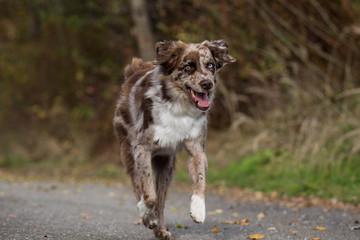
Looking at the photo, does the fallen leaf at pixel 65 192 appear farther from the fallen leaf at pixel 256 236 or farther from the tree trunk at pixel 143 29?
the tree trunk at pixel 143 29

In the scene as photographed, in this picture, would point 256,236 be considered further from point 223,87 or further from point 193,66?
point 223,87

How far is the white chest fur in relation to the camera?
5.95 m

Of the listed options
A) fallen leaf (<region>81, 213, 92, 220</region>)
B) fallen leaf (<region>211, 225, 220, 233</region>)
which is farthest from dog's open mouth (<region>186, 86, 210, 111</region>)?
fallen leaf (<region>81, 213, 92, 220</region>)

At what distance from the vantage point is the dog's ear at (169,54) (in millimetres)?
6168

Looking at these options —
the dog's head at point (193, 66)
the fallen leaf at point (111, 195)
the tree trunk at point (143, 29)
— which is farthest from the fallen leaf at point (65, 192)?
the tree trunk at point (143, 29)

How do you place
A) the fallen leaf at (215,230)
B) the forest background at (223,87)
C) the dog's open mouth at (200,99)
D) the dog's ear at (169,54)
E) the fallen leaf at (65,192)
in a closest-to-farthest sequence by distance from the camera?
the dog's open mouth at (200,99) < the dog's ear at (169,54) < the fallen leaf at (215,230) < the forest background at (223,87) < the fallen leaf at (65,192)

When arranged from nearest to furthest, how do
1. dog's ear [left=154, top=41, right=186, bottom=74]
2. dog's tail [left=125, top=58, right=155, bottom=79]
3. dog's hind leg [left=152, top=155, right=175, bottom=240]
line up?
dog's ear [left=154, top=41, right=186, bottom=74]
dog's hind leg [left=152, top=155, right=175, bottom=240]
dog's tail [left=125, top=58, right=155, bottom=79]

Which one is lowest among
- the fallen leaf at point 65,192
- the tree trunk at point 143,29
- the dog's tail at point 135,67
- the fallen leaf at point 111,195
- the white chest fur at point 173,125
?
the fallen leaf at point 111,195

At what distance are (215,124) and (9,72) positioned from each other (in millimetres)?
11940

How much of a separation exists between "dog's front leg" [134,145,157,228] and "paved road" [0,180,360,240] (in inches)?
20.4

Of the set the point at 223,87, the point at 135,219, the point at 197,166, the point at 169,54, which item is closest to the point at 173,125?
the point at 197,166

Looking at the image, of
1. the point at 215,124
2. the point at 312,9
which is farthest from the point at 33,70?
the point at 312,9

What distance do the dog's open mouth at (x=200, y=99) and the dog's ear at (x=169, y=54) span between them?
37cm

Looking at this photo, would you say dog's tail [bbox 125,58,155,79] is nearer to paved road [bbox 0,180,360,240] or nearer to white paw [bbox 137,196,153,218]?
paved road [bbox 0,180,360,240]
